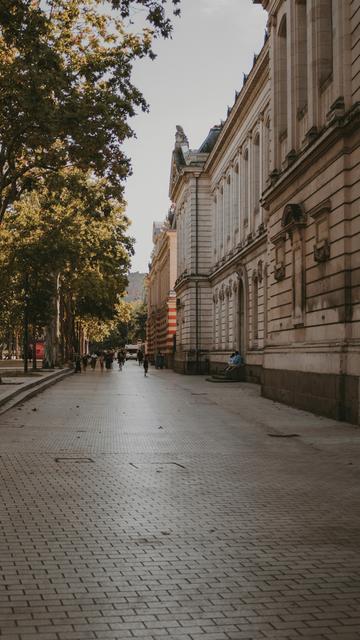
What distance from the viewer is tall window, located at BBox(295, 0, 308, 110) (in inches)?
883

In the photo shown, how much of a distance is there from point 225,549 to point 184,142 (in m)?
58.3

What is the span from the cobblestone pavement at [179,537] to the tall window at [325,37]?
9876 mm

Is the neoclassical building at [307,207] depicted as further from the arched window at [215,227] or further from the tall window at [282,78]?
the arched window at [215,227]

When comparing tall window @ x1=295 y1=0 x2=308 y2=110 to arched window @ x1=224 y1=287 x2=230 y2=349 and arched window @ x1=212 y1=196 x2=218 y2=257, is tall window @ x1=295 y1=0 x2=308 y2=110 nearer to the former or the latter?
arched window @ x1=224 y1=287 x2=230 y2=349

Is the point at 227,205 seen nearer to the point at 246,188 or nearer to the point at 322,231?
the point at 246,188

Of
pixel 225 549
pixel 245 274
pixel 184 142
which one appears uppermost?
pixel 184 142

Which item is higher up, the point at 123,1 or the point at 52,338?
the point at 123,1

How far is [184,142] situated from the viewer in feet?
205

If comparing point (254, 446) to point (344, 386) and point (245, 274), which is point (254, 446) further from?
point (245, 274)

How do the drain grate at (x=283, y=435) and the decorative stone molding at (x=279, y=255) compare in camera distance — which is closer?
the drain grate at (x=283, y=435)

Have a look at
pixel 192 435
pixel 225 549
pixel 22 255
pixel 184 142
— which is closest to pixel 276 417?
pixel 192 435

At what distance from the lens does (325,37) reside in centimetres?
2011

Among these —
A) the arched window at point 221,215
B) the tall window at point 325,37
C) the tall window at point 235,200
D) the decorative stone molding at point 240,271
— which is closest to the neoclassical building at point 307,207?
the tall window at point 325,37

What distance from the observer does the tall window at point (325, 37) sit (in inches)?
789
